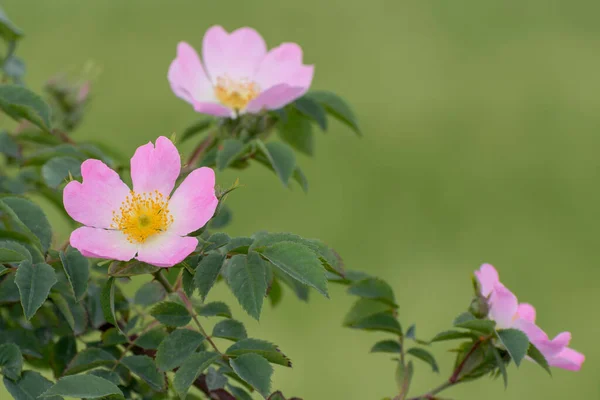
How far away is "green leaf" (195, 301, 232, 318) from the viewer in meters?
0.51

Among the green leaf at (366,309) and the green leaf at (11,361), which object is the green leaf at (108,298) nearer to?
the green leaf at (11,361)

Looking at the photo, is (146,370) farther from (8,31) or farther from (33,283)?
(8,31)

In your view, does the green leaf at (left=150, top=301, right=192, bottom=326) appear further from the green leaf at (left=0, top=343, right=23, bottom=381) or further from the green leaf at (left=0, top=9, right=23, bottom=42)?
the green leaf at (left=0, top=9, right=23, bottom=42)

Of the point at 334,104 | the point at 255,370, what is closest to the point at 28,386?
the point at 255,370

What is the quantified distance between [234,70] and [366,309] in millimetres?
254

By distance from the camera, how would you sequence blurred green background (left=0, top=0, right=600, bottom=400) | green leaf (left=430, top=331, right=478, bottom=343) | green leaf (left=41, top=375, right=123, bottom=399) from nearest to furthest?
green leaf (left=41, top=375, right=123, bottom=399)
green leaf (left=430, top=331, right=478, bottom=343)
blurred green background (left=0, top=0, right=600, bottom=400)

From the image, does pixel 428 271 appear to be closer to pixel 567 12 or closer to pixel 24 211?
pixel 567 12

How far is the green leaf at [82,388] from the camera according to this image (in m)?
0.43

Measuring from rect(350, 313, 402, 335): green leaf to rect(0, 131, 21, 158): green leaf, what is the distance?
11.6 inches

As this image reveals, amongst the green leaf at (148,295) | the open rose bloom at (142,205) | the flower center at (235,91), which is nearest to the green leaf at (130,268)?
the open rose bloom at (142,205)

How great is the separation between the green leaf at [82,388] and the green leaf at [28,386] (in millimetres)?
50

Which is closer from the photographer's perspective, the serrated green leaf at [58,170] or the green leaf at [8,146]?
the serrated green leaf at [58,170]

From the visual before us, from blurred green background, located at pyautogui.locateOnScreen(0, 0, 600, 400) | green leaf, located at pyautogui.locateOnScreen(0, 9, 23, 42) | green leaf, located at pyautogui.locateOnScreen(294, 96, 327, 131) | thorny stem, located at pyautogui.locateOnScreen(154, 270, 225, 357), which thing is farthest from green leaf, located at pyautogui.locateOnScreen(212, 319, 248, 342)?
blurred green background, located at pyautogui.locateOnScreen(0, 0, 600, 400)

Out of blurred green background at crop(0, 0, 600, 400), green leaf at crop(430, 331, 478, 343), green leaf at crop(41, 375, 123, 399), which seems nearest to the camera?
green leaf at crop(41, 375, 123, 399)
